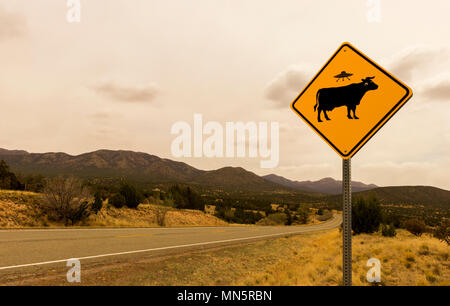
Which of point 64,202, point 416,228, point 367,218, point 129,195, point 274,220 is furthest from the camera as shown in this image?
point 274,220

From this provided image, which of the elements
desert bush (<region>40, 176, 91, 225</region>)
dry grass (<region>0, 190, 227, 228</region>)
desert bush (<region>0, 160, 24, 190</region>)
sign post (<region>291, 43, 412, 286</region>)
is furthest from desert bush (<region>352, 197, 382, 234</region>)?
desert bush (<region>0, 160, 24, 190</region>)

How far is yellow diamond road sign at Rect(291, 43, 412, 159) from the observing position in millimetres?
2791

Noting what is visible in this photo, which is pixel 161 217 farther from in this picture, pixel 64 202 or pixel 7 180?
pixel 7 180

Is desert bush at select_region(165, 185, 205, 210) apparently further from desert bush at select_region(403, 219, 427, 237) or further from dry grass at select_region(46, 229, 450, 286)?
dry grass at select_region(46, 229, 450, 286)

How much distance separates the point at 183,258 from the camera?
7102 millimetres

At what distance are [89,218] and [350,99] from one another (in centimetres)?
1716

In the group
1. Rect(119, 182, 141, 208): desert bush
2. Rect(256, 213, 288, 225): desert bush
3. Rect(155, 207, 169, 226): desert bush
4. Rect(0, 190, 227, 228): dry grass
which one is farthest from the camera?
Rect(256, 213, 288, 225): desert bush

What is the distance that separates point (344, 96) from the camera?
9.77 ft

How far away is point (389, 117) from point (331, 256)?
6.38 meters

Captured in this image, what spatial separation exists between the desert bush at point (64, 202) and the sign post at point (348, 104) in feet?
51.5

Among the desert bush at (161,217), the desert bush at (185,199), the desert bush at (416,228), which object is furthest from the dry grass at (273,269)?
the desert bush at (185,199)

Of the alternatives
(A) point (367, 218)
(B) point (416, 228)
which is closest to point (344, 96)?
(A) point (367, 218)
